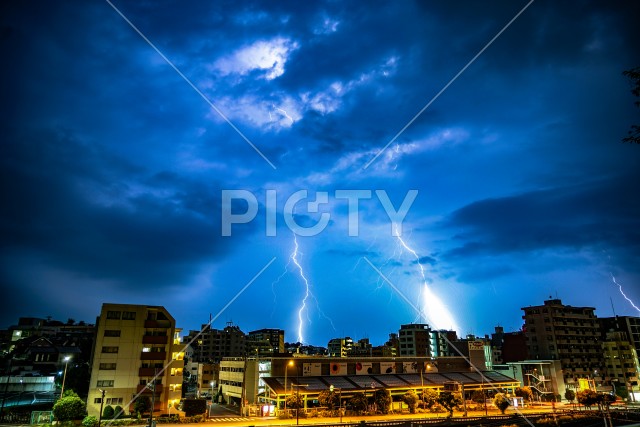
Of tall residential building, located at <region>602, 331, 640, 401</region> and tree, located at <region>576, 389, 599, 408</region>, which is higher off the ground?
tall residential building, located at <region>602, 331, 640, 401</region>

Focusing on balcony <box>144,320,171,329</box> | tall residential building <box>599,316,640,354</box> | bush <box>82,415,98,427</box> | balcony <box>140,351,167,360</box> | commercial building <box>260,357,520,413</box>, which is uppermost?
tall residential building <box>599,316,640,354</box>

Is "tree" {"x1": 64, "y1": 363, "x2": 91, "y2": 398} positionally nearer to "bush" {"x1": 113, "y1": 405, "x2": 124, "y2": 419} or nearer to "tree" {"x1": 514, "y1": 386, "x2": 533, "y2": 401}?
"bush" {"x1": 113, "y1": 405, "x2": 124, "y2": 419}

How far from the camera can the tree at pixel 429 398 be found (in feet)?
150

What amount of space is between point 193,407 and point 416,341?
75049 mm

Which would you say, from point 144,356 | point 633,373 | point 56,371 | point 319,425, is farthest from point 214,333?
point 633,373

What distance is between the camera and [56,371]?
211 ft

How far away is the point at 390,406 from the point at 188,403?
855 inches

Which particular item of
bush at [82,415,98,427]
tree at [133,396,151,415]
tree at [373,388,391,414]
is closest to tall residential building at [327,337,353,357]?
tree at [373,388,391,414]

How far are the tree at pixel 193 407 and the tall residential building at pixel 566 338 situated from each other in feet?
203

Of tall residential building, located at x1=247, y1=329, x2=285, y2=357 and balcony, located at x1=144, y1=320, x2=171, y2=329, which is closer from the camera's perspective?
balcony, located at x1=144, y1=320, x2=171, y2=329

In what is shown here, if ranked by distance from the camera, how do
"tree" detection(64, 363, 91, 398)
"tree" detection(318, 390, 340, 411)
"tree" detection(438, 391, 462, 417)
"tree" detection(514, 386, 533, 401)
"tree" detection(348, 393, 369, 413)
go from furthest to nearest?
"tree" detection(514, 386, 533, 401)
"tree" detection(64, 363, 91, 398)
"tree" detection(348, 393, 369, 413)
"tree" detection(438, 391, 462, 417)
"tree" detection(318, 390, 340, 411)

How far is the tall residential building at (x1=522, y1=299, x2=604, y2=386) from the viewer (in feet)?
242

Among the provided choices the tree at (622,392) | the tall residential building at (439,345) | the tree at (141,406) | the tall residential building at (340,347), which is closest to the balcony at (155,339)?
the tree at (141,406)

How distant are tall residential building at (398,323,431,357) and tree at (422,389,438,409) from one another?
197 feet
